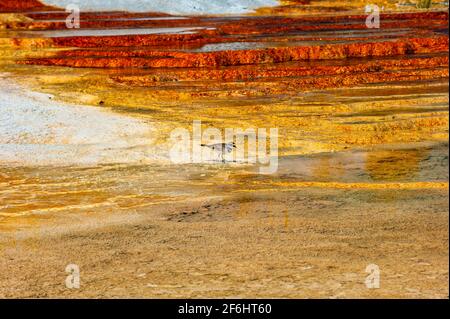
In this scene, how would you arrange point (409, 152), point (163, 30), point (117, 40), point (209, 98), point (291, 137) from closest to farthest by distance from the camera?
point (409, 152) → point (291, 137) → point (209, 98) → point (117, 40) → point (163, 30)

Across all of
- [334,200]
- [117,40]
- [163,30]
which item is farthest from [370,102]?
[163,30]

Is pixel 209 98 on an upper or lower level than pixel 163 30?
lower

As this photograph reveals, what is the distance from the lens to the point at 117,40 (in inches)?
1076

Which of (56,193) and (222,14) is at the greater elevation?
(222,14)

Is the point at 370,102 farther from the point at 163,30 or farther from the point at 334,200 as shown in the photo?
the point at 163,30

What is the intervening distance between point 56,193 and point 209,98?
699 centimetres

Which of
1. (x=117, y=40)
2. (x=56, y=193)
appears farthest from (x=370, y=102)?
(x=117, y=40)
